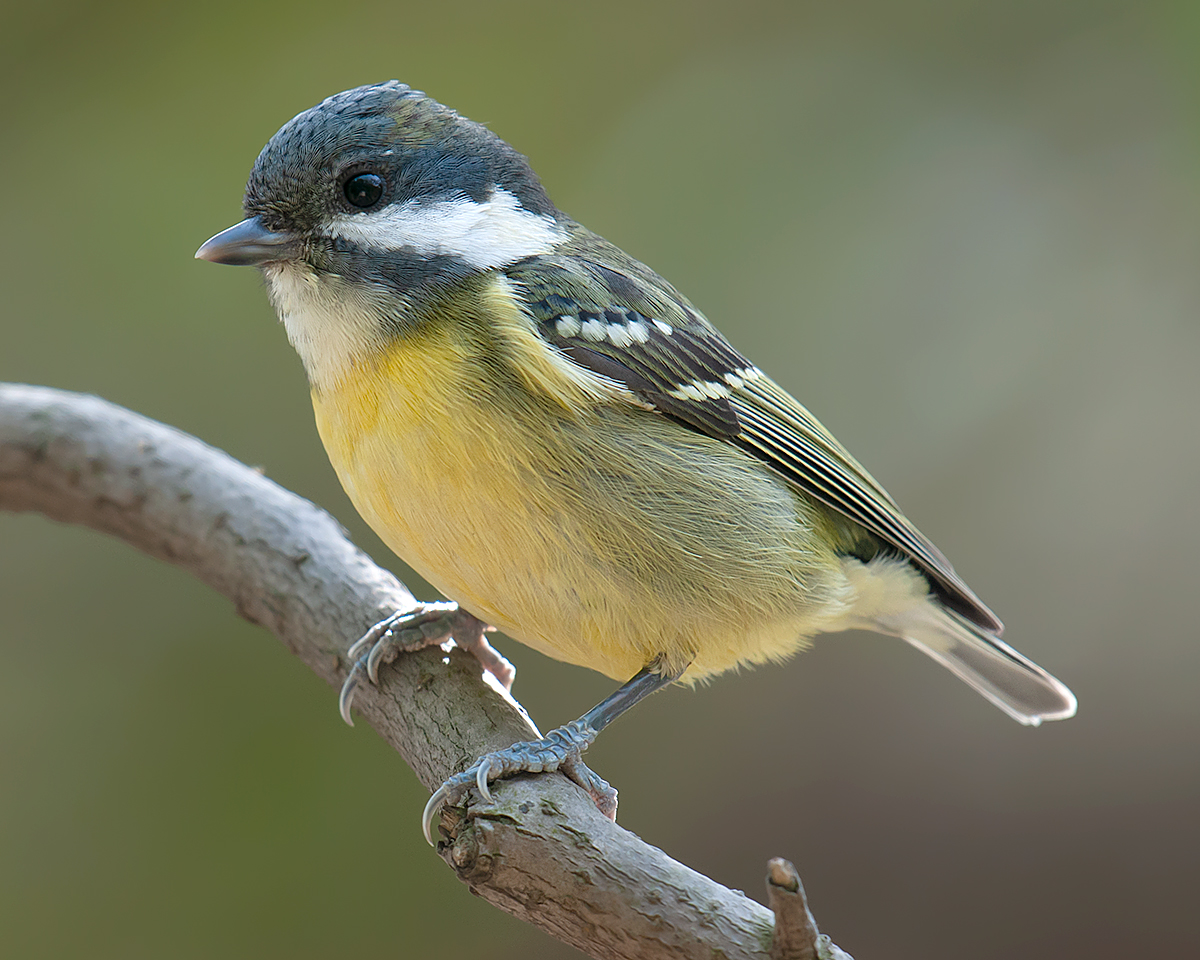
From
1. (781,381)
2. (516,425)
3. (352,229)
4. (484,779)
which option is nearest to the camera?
(484,779)

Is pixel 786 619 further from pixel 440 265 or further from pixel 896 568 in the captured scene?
pixel 440 265

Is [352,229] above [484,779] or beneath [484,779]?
above

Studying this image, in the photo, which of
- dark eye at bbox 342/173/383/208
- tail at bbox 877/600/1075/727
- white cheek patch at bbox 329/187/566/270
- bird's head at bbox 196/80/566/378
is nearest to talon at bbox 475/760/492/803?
bird's head at bbox 196/80/566/378

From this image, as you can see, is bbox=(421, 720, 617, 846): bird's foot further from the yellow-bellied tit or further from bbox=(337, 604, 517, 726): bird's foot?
bbox=(337, 604, 517, 726): bird's foot

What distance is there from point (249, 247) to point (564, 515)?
88cm

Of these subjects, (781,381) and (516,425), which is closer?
(516,425)

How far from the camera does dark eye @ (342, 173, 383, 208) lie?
2217mm

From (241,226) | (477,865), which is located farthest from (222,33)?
(477,865)

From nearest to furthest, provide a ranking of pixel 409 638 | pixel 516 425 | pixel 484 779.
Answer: pixel 484 779 < pixel 516 425 < pixel 409 638

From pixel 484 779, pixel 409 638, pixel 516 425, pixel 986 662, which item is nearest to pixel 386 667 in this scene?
pixel 409 638

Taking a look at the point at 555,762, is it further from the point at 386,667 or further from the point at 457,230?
the point at 457,230

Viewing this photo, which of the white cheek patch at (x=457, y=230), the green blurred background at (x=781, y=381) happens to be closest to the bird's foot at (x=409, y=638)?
the white cheek patch at (x=457, y=230)

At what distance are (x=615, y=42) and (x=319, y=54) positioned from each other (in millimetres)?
1421

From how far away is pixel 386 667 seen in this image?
2441mm
